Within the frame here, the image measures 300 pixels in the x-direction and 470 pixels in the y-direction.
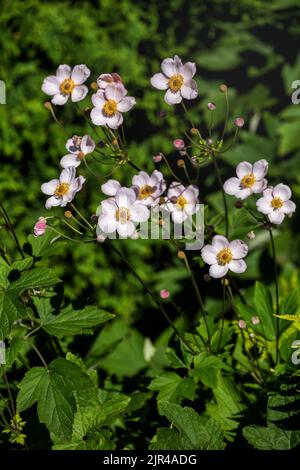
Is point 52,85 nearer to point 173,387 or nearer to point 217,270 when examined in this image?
point 217,270

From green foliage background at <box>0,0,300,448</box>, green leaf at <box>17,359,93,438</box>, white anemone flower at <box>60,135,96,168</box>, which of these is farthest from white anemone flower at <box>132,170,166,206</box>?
green foliage background at <box>0,0,300,448</box>

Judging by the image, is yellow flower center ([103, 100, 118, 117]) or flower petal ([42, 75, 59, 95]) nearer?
yellow flower center ([103, 100, 118, 117])

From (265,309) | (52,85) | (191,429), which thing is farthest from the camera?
(265,309)

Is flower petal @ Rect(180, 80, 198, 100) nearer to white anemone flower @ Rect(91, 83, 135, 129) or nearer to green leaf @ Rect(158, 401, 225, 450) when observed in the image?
white anemone flower @ Rect(91, 83, 135, 129)

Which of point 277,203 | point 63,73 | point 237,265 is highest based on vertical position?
point 63,73

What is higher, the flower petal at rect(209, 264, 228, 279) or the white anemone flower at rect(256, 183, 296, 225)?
the white anemone flower at rect(256, 183, 296, 225)

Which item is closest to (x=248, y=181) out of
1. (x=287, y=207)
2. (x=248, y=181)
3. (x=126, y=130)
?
(x=248, y=181)
